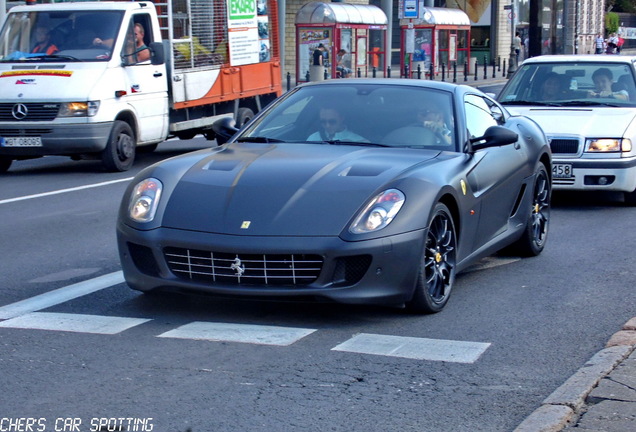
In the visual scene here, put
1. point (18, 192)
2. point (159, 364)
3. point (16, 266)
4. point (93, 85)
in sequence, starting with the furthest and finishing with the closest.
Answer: point (93, 85)
point (18, 192)
point (16, 266)
point (159, 364)

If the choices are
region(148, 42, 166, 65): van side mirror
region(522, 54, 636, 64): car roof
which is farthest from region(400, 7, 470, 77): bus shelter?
region(522, 54, 636, 64): car roof

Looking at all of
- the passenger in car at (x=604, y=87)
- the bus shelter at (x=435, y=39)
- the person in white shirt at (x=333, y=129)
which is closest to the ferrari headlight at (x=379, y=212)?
the person in white shirt at (x=333, y=129)

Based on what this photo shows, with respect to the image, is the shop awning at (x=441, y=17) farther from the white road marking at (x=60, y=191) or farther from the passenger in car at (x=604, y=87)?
the passenger in car at (x=604, y=87)

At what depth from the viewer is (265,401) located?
479 cm

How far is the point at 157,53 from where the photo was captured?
1495 cm

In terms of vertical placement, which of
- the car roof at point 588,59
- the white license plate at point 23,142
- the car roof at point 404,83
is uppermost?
the car roof at point 404,83

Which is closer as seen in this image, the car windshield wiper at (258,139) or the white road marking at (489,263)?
the car windshield wiper at (258,139)

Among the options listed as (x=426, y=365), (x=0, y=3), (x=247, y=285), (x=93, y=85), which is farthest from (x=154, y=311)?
(x=0, y=3)

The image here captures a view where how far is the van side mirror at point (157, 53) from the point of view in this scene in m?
14.9

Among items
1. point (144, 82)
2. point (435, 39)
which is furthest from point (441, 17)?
point (144, 82)

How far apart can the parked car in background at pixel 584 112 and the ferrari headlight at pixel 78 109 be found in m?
5.33

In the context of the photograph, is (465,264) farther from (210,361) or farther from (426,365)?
(210,361)

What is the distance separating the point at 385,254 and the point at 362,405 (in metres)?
1.43

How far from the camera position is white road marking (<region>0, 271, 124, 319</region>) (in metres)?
6.58
